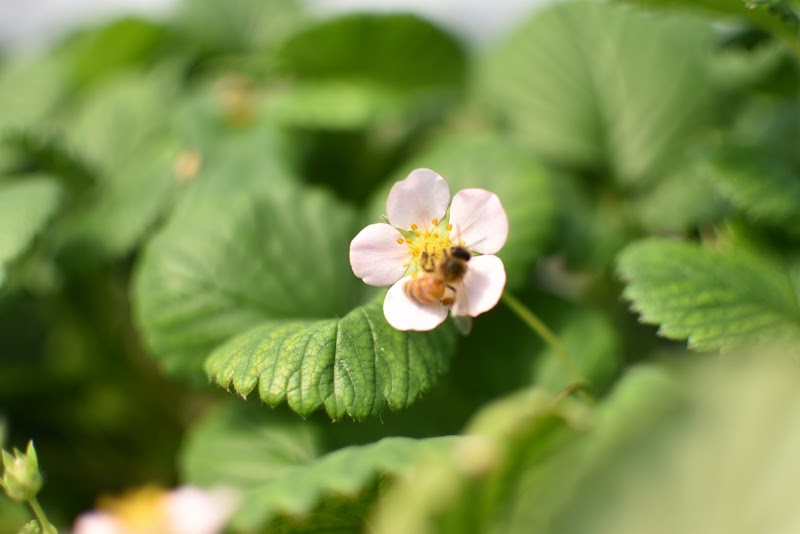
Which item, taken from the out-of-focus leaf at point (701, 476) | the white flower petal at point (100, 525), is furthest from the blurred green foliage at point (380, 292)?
the white flower petal at point (100, 525)

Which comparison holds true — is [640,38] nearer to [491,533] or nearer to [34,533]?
[491,533]

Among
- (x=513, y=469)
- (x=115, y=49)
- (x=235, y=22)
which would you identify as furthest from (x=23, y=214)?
(x=235, y=22)

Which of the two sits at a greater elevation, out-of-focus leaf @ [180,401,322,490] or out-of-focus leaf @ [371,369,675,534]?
out-of-focus leaf @ [371,369,675,534]

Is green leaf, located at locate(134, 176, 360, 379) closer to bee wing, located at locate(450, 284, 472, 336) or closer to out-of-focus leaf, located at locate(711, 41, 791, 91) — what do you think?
bee wing, located at locate(450, 284, 472, 336)

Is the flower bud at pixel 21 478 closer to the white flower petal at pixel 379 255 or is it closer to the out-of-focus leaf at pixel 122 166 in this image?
the white flower petal at pixel 379 255

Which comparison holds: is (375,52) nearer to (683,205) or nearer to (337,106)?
(337,106)

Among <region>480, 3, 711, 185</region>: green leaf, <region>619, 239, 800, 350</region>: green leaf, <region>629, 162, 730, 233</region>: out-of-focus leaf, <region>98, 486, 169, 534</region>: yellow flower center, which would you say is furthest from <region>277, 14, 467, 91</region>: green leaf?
<region>98, 486, 169, 534</region>: yellow flower center
